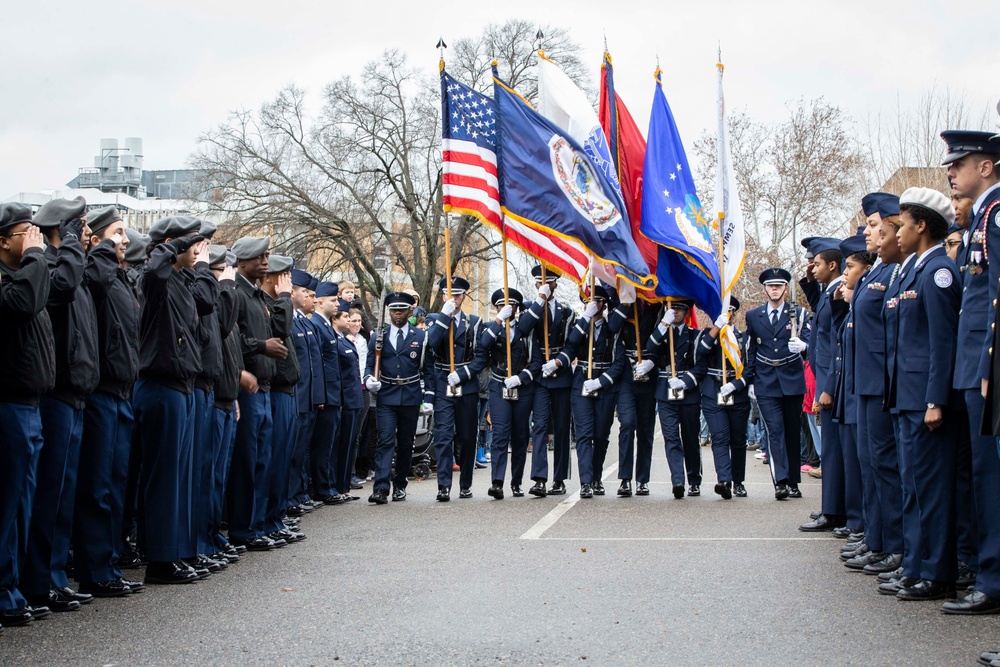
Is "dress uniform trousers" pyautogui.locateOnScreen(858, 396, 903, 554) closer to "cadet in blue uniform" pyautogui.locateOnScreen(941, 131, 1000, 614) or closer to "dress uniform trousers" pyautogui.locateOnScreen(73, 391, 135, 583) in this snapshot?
"cadet in blue uniform" pyautogui.locateOnScreen(941, 131, 1000, 614)

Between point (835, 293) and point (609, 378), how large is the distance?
3537 millimetres

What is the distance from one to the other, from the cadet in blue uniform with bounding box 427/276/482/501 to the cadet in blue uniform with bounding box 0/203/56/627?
6.60 m

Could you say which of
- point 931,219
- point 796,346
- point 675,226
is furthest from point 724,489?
point 931,219

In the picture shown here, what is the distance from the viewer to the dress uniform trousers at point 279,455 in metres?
9.82

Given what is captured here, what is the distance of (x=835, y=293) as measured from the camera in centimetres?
1017

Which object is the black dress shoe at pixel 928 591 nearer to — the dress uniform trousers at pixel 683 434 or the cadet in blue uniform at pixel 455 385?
the dress uniform trousers at pixel 683 434

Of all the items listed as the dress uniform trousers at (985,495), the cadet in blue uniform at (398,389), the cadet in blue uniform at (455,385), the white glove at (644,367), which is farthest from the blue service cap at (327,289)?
the dress uniform trousers at (985,495)

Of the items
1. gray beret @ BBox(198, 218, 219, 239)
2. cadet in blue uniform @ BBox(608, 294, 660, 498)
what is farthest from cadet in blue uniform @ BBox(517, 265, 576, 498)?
gray beret @ BBox(198, 218, 219, 239)

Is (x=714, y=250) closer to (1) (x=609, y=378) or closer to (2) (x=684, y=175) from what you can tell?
(2) (x=684, y=175)

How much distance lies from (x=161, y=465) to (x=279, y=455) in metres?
2.38

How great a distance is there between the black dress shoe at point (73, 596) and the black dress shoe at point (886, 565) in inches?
189

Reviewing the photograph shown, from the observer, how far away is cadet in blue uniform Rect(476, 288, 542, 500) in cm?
1309

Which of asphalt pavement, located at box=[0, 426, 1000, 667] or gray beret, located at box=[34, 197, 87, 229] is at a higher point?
gray beret, located at box=[34, 197, 87, 229]

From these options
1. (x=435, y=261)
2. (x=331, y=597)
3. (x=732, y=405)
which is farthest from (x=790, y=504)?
(x=435, y=261)
